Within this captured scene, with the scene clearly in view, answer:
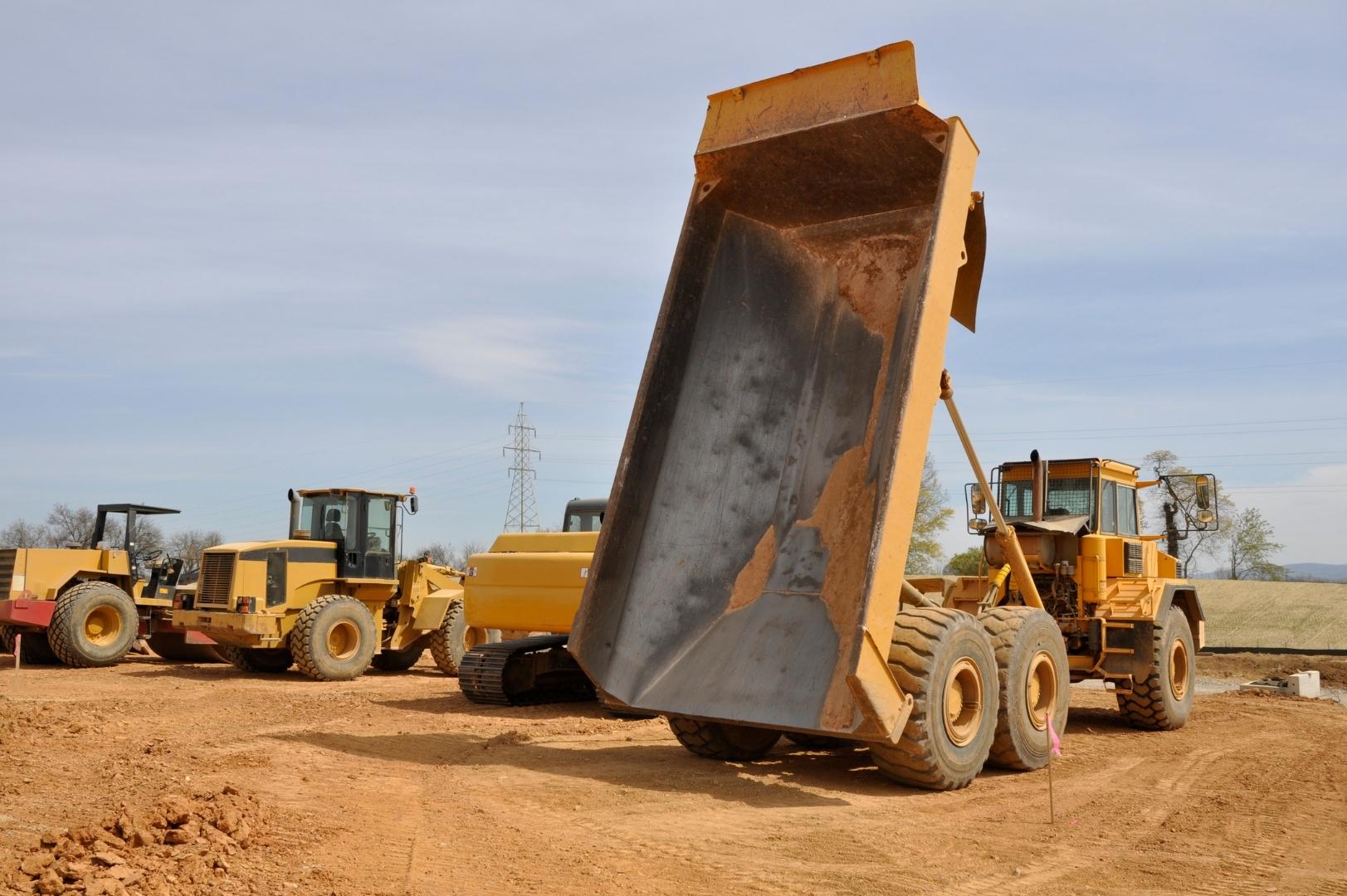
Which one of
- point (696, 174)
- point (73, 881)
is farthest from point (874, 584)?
point (73, 881)

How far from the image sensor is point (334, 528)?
653 inches

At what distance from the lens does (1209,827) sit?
6539mm

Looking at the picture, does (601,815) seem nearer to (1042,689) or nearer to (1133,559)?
(1042,689)

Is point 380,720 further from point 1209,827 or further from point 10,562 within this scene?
point 10,562

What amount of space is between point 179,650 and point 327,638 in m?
→ 5.25

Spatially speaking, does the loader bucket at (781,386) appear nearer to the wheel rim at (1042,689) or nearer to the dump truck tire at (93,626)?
the wheel rim at (1042,689)

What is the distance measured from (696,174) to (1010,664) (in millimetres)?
4037

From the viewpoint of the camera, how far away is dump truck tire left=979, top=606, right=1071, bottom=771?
820 centimetres

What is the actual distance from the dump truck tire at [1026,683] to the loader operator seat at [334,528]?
10.4m

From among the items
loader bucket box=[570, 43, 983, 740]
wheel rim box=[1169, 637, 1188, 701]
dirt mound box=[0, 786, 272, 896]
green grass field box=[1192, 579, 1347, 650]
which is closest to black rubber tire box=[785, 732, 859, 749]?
loader bucket box=[570, 43, 983, 740]

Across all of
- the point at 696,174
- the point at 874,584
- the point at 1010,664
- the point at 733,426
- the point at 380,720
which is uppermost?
the point at 696,174

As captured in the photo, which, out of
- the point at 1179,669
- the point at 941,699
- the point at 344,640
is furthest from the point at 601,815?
the point at 344,640

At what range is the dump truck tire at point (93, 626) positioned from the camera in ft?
53.8

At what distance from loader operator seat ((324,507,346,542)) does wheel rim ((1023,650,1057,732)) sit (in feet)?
34.7
